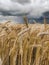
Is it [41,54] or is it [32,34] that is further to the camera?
[32,34]

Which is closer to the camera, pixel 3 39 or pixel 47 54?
pixel 47 54

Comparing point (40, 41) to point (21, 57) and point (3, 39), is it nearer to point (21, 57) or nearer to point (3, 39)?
point (21, 57)

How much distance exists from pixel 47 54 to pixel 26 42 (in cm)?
19

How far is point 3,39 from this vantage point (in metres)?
2.49

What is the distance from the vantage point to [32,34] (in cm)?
222

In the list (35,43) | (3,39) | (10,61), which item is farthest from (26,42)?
(3,39)

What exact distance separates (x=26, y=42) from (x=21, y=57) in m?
0.13

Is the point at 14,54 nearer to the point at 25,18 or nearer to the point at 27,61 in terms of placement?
the point at 27,61

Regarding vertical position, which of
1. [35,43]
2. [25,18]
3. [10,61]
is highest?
[25,18]

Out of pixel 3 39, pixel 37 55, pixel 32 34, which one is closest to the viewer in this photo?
pixel 37 55

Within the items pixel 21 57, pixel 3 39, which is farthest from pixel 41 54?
pixel 3 39

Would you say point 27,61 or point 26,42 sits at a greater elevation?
point 26,42

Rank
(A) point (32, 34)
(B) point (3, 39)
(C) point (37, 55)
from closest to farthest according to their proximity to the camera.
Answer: (C) point (37, 55), (A) point (32, 34), (B) point (3, 39)

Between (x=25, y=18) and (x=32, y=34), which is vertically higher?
(x=25, y=18)
